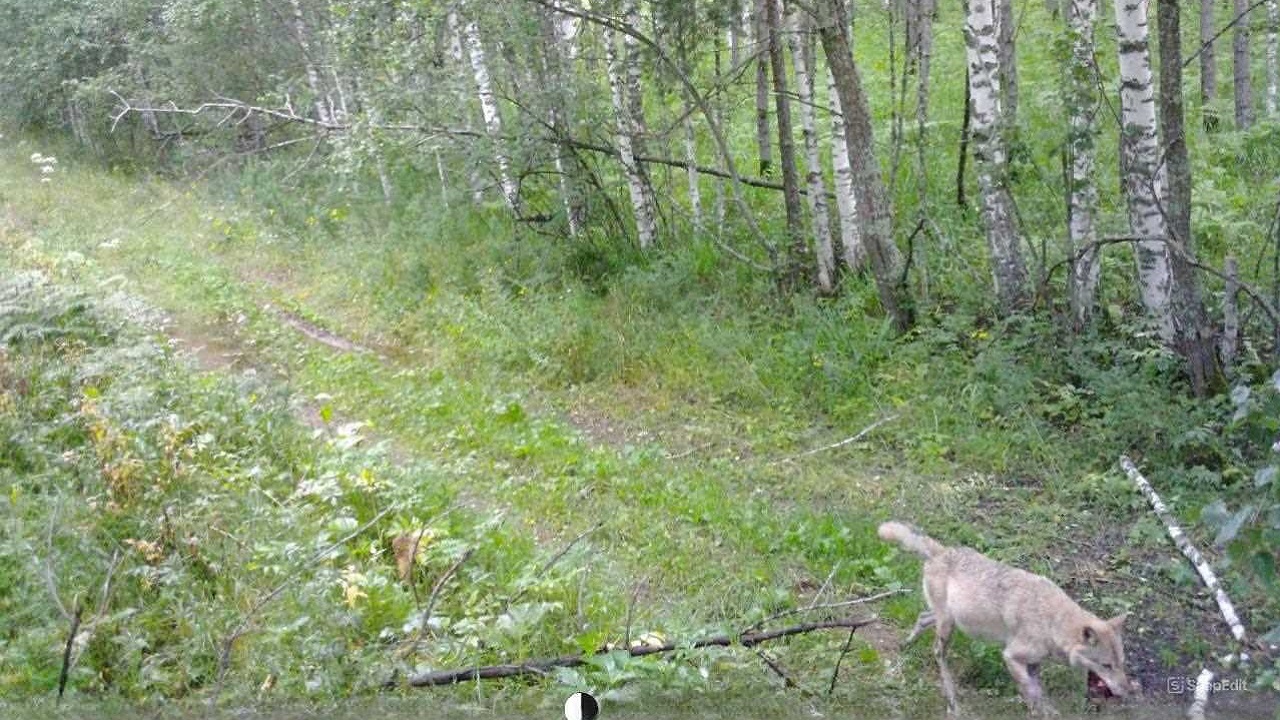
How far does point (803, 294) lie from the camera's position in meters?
12.2

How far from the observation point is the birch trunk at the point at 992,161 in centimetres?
1018

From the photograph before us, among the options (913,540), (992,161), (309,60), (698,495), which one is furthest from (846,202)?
(309,60)

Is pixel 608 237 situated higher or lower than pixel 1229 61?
lower

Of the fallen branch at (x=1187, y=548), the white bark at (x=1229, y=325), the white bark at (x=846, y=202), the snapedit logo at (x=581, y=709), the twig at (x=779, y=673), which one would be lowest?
the fallen branch at (x=1187, y=548)

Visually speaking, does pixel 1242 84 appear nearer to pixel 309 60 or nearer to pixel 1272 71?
pixel 1272 71

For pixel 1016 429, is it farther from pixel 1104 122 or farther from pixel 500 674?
pixel 1104 122

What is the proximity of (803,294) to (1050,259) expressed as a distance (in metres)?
2.60

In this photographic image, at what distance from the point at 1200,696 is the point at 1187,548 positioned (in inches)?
82.8

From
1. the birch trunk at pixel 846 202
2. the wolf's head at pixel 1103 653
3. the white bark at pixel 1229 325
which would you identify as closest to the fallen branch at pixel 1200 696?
the wolf's head at pixel 1103 653

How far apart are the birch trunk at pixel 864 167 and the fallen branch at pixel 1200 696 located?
6.12 meters

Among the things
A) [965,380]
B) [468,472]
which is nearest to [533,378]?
[468,472]

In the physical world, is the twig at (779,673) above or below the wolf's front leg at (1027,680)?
above

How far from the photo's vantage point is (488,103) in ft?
49.3

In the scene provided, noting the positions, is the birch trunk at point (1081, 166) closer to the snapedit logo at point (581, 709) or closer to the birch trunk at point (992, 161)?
the birch trunk at point (992, 161)
